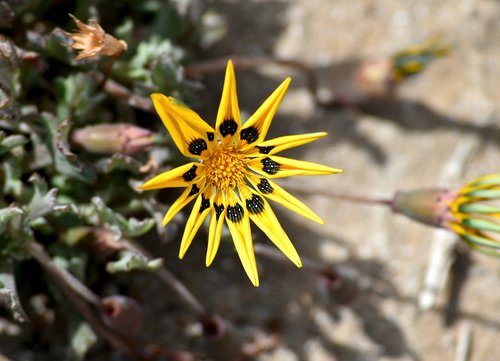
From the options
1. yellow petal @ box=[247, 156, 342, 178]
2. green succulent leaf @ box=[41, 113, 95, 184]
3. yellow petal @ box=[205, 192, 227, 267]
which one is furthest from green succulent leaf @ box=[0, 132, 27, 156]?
yellow petal @ box=[247, 156, 342, 178]

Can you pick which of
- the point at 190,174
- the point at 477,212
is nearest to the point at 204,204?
the point at 190,174

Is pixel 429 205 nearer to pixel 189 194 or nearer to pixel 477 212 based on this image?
pixel 477 212

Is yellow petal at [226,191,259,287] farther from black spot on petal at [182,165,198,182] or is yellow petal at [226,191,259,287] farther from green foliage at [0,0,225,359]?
green foliage at [0,0,225,359]

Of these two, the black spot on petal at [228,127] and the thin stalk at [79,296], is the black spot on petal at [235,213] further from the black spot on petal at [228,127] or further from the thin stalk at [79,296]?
the thin stalk at [79,296]

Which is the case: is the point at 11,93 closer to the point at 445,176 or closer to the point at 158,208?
the point at 158,208

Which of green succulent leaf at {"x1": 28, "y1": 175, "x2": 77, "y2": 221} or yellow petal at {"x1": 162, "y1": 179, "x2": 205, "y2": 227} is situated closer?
yellow petal at {"x1": 162, "y1": 179, "x2": 205, "y2": 227}
